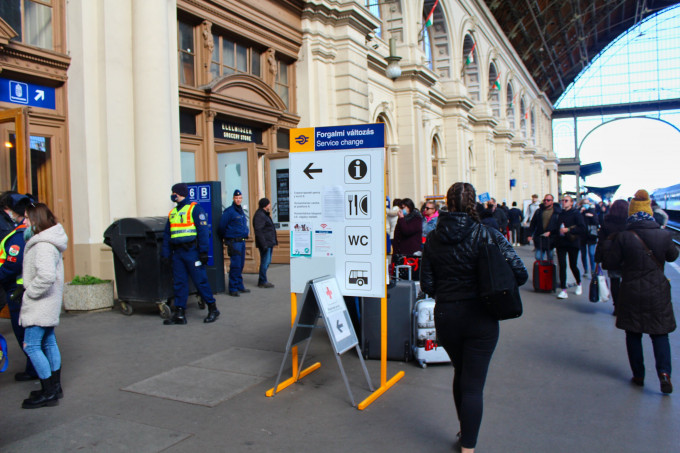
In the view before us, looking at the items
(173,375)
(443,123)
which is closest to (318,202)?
(173,375)

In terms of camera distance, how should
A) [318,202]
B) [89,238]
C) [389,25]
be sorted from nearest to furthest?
[318,202] → [89,238] → [389,25]

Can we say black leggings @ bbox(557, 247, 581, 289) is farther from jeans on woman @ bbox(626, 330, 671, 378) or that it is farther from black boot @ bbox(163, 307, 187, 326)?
black boot @ bbox(163, 307, 187, 326)

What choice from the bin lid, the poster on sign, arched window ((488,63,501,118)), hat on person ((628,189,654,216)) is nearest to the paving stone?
the poster on sign

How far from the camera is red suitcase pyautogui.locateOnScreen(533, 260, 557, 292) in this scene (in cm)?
1091

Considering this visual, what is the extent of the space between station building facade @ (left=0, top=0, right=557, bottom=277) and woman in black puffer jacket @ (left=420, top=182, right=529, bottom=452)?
5.85m

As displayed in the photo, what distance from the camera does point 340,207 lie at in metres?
5.16

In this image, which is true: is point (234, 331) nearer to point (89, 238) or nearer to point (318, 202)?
point (318, 202)

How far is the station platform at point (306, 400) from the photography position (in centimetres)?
399

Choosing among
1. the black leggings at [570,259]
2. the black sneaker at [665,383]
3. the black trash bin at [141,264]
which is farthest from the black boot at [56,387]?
the black leggings at [570,259]

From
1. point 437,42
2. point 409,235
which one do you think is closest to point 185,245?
point 409,235

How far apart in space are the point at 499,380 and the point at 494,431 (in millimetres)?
1321

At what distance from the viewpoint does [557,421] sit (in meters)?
4.36

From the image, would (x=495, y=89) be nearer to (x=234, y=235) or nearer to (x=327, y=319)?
(x=234, y=235)

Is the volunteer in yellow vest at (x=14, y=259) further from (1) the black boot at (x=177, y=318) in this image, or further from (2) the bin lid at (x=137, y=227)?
(2) the bin lid at (x=137, y=227)
